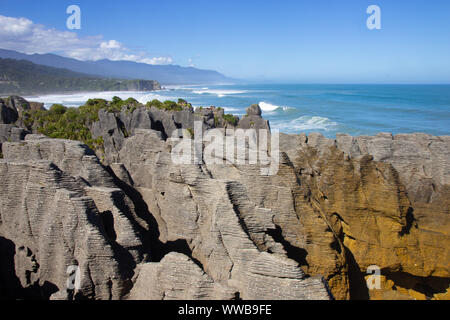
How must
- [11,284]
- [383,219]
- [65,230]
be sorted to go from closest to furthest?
[65,230], [11,284], [383,219]

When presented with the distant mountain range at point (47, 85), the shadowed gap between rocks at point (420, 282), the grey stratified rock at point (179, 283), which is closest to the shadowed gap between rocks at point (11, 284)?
the grey stratified rock at point (179, 283)

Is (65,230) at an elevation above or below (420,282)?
above

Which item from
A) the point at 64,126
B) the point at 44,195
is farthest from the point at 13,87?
the point at 44,195

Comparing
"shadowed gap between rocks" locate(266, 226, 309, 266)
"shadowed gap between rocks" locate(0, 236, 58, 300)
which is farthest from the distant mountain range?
"shadowed gap between rocks" locate(266, 226, 309, 266)

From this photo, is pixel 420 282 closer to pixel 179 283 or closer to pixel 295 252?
pixel 295 252

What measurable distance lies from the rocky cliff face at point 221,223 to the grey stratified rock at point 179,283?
0.01m

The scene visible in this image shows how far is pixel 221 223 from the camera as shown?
4672 millimetres

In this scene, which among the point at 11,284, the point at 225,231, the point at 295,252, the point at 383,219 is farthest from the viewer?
the point at 383,219

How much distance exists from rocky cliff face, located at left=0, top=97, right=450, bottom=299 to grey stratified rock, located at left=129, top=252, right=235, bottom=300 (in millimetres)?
15

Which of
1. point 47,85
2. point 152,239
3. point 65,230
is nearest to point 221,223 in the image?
point 152,239

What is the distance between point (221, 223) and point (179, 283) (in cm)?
108

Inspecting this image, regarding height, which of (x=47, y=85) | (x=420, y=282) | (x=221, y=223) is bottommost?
(x=420, y=282)

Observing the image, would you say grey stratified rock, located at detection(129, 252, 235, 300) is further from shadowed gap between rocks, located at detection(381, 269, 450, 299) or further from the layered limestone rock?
shadowed gap between rocks, located at detection(381, 269, 450, 299)
